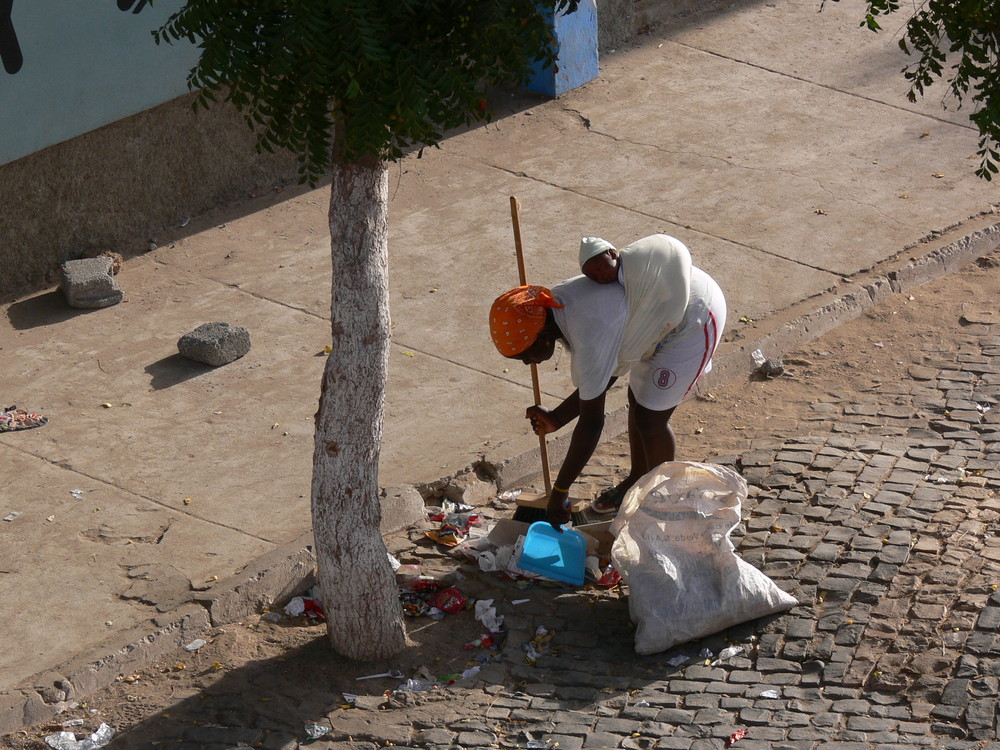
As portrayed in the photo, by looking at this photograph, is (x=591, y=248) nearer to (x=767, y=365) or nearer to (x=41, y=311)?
(x=767, y=365)

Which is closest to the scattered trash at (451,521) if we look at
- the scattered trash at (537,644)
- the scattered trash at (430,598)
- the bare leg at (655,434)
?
the scattered trash at (430,598)

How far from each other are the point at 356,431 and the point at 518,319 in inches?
31.2

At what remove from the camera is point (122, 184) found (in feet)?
28.1

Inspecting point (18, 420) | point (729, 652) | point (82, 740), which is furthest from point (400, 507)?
point (18, 420)

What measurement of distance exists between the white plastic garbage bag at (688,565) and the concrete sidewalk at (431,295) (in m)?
1.42

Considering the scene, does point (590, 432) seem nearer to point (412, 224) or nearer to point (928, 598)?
point (928, 598)

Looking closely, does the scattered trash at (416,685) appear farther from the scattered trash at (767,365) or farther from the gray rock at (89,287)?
the gray rock at (89,287)

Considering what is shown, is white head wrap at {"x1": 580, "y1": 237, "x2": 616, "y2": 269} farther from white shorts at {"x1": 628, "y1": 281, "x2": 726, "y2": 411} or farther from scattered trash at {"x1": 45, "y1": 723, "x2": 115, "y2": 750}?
scattered trash at {"x1": 45, "y1": 723, "x2": 115, "y2": 750}

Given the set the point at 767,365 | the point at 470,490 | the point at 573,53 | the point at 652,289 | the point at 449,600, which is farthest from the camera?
the point at 573,53

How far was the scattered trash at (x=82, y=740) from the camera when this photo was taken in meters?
4.60

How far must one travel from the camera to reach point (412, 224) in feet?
29.1

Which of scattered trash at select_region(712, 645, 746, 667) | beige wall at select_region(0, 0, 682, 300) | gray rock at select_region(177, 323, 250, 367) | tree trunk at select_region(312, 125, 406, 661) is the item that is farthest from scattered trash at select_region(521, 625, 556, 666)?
beige wall at select_region(0, 0, 682, 300)

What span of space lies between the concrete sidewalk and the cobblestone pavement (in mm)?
796

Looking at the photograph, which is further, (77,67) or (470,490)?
(77,67)
